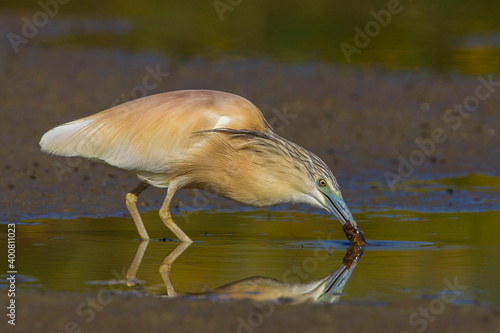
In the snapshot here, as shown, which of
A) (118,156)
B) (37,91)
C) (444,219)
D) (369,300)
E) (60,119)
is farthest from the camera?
(37,91)

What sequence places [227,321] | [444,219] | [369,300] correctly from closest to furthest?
[227,321], [369,300], [444,219]

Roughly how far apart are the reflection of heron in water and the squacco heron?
87cm

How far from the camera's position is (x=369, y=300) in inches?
279

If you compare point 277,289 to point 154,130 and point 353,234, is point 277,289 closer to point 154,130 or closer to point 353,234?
point 353,234

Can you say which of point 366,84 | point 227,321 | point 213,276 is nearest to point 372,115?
point 366,84

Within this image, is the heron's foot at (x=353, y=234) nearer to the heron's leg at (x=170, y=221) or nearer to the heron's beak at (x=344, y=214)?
the heron's beak at (x=344, y=214)

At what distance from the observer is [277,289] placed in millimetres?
7500

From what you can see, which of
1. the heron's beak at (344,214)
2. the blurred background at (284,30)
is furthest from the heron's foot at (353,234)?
the blurred background at (284,30)

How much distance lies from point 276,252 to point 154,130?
1.55m

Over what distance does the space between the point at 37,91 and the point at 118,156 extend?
7.40 meters

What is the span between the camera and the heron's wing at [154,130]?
9.05 meters

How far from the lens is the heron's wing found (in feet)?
29.7

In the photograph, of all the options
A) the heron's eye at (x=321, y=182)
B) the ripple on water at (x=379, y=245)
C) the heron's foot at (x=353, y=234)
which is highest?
the heron's eye at (x=321, y=182)

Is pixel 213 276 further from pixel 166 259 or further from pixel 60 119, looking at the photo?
pixel 60 119
